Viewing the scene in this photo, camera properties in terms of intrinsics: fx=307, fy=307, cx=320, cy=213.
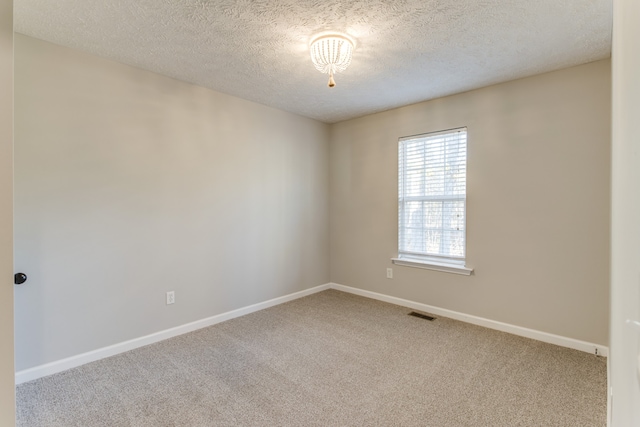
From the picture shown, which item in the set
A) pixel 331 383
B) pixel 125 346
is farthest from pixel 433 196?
pixel 125 346

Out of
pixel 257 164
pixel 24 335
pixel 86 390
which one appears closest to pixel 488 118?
pixel 257 164

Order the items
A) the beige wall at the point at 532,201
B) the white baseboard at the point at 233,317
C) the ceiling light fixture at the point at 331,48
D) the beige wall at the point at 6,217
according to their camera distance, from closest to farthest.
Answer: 1. the beige wall at the point at 6,217
2. the ceiling light fixture at the point at 331,48
3. the white baseboard at the point at 233,317
4. the beige wall at the point at 532,201

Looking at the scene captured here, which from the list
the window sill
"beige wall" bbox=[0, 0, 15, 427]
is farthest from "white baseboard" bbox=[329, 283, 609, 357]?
"beige wall" bbox=[0, 0, 15, 427]

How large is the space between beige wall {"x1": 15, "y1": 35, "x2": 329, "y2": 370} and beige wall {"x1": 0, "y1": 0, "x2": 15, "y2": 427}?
1147 millimetres

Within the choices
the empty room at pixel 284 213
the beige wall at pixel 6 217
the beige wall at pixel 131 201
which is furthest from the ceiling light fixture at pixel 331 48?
the beige wall at pixel 6 217

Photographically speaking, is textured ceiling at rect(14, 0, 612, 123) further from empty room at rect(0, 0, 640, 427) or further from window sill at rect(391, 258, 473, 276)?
window sill at rect(391, 258, 473, 276)

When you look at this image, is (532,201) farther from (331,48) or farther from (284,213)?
(284,213)

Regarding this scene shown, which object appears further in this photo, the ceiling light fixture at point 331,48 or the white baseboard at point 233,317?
the white baseboard at point 233,317

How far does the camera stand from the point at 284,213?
3.91 metres

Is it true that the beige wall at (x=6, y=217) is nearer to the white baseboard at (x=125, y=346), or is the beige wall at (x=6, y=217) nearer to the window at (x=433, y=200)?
the white baseboard at (x=125, y=346)

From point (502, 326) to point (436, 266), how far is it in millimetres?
820

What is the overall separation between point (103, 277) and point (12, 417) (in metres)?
1.36

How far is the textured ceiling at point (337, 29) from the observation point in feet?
6.05

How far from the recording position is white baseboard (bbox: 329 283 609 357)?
254 centimetres
